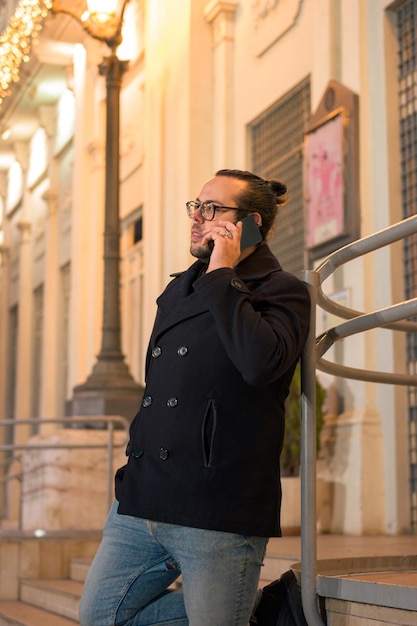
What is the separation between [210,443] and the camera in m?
2.67

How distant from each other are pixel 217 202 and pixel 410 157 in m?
5.13

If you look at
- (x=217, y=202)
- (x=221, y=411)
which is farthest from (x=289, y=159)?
(x=221, y=411)

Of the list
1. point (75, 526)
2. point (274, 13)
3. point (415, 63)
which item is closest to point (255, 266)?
point (415, 63)

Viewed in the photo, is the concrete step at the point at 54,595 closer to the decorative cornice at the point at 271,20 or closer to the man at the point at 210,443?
the man at the point at 210,443

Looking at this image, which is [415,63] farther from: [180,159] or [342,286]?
[180,159]

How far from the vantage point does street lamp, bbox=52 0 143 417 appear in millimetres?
9172

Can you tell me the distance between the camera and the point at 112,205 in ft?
31.1

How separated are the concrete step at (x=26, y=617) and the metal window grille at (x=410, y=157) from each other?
2.69 meters

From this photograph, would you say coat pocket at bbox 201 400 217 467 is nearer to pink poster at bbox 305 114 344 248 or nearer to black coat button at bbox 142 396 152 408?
black coat button at bbox 142 396 152 408

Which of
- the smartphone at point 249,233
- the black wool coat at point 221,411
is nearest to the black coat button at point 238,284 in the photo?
the black wool coat at point 221,411

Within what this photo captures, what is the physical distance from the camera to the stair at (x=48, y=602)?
6.00 meters

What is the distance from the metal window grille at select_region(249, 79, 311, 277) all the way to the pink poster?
82 centimetres

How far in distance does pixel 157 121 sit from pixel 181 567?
384 inches

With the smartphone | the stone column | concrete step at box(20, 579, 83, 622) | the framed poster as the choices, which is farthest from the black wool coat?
the stone column
